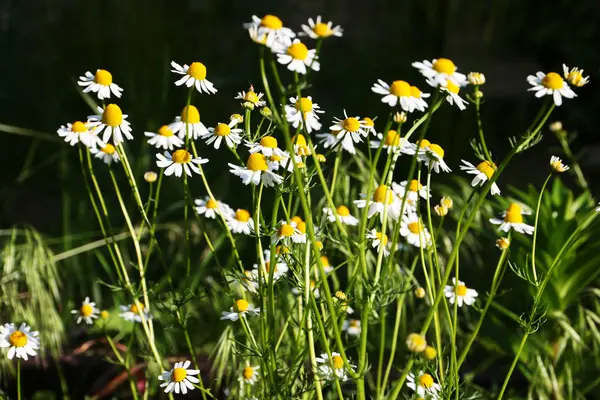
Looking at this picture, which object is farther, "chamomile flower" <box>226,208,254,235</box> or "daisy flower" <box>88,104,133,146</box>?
"chamomile flower" <box>226,208,254,235</box>

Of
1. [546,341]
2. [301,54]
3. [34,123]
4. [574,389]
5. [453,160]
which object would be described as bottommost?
[574,389]

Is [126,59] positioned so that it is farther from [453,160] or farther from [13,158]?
[453,160]

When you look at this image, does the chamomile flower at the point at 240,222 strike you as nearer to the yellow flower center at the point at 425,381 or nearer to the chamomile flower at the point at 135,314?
the chamomile flower at the point at 135,314

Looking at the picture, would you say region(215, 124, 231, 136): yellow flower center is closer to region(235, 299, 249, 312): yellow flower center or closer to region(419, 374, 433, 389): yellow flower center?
region(235, 299, 249, 312): yellow flower center

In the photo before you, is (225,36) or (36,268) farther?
(225,36)

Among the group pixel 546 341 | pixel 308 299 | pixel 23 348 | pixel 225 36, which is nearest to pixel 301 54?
pixel 308 299

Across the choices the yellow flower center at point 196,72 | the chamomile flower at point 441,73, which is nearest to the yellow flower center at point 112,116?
the yellow flower center at point 196,72

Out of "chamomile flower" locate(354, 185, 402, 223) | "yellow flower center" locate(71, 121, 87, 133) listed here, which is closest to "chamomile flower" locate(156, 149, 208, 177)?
"yellow flower center" locate(71, 121, 87, 133)

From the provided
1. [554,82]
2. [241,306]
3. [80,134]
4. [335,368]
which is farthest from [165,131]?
[554,82]
